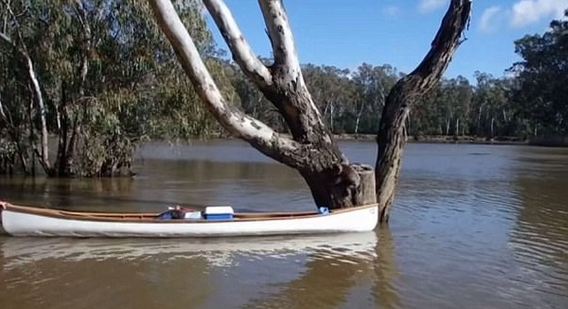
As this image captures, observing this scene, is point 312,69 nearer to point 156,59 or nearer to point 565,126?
point 565,126

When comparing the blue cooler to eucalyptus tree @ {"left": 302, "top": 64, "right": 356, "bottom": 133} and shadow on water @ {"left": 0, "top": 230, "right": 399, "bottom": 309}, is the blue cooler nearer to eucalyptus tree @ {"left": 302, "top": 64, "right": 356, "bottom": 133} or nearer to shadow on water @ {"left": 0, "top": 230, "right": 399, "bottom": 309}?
shadow on water @ {"left": 0, "top": 230, "right": 399, "bottom": 309}

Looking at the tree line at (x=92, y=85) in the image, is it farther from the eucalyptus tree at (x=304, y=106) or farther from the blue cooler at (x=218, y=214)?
the blue cooler at (x=218, y=214)

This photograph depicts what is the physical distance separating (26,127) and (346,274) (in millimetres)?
13152

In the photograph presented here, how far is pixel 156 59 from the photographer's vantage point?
15.0 metres

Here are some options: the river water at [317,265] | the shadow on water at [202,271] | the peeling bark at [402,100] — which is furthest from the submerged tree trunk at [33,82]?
the peeling bark at [402,100]

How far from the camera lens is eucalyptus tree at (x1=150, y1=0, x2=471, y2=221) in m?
8.71

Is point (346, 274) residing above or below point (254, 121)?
below

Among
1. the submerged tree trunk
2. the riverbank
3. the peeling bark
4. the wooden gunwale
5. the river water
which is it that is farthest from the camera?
the riverbank

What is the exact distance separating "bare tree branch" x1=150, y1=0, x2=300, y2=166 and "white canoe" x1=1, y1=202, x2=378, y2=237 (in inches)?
38.8

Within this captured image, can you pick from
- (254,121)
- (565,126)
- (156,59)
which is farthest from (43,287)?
(565,126)

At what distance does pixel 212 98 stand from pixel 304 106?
4.52 ft

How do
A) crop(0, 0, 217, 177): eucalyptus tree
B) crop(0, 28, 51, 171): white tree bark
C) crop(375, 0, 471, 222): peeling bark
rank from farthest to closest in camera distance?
crop(0, 28, 51, 171): white tree bark
crop(0, 0, 217, 177): eucalyptus tree
crop(375, 0, 471, 222): peeling bark

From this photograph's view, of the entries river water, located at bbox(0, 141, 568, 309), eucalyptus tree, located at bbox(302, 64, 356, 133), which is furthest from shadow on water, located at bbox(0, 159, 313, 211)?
eucalyptus tree, located at bbox(302, 64, 356, 133)

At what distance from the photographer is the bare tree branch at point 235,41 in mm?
8586
